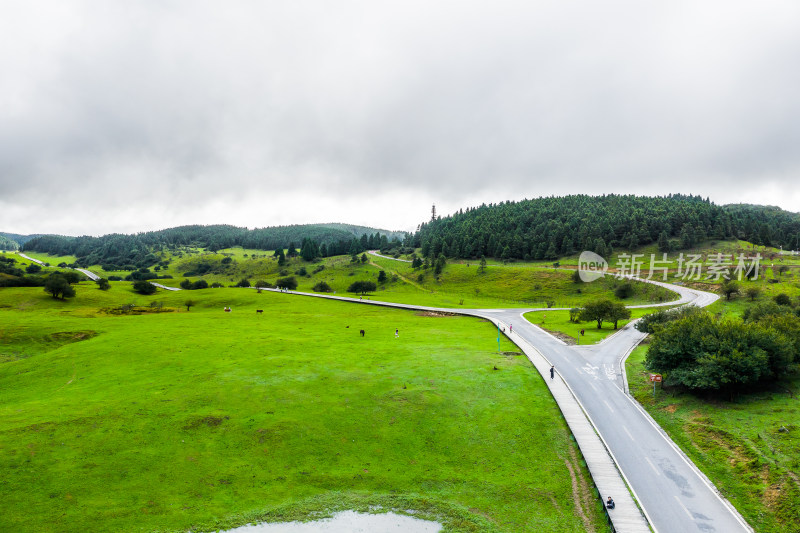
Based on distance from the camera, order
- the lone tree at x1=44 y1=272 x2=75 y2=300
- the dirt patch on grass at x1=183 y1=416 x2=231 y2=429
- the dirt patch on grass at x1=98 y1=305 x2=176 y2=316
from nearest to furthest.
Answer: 1. the dirt patch on grass at x1=183 y1=416 x2=231 y2=429
2. the dirt patch on grass at x1=98 y1=305 x2=176 y2=316
3. the lone tree at x1=44 y1=272 x2=75 y2=300

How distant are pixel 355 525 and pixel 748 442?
3386cm

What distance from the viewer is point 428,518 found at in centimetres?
2484

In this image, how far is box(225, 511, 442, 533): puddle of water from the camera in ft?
76.3

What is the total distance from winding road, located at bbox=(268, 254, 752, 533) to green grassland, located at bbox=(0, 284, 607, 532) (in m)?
1.81

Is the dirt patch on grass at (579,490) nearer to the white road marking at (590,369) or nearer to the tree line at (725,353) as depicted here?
the tree line at (725,353)

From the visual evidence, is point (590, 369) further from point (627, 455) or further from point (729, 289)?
point (729, 289)

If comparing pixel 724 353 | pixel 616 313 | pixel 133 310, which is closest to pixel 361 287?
pixel 133 310

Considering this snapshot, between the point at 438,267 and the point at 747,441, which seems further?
the point at 438,267

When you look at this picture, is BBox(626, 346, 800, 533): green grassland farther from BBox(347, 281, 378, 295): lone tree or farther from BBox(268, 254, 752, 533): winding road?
BBox(347, 281, 378, 295): lone tree

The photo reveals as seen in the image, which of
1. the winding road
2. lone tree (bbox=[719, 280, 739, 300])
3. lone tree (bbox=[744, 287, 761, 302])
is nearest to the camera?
the winding road

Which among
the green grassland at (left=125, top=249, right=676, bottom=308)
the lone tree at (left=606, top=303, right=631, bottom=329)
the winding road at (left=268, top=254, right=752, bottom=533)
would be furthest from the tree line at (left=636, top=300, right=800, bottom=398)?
the green grassland at (left=125, top=249, right=676, bottom=308)

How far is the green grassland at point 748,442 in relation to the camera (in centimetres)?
2617

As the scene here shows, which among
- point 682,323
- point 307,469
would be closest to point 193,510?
point 307,469

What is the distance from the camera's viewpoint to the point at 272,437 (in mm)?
32250
